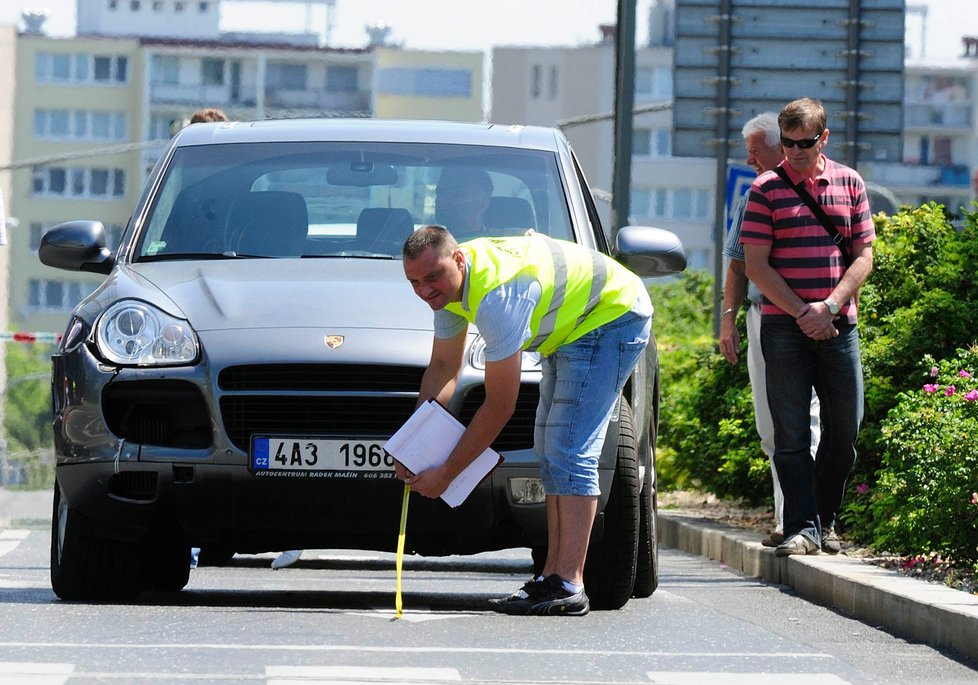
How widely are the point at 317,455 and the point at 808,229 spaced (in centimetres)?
309

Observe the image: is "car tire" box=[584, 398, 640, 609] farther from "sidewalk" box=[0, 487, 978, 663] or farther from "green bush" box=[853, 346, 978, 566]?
"green bush" box=[853, 346, 978, 566]

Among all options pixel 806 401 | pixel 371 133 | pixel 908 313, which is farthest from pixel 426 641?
pixel 908 313

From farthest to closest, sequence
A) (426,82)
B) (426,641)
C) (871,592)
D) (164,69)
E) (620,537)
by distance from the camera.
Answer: (426,82) → (164,69) → (871,592) → (620,537) → (426,641)

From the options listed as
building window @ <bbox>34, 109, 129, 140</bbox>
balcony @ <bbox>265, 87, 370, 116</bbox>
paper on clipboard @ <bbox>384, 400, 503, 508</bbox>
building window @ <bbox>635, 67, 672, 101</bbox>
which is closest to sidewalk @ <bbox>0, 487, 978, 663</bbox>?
paper on clipboard @ <bbox>384, 400, 503, 508</bbox>

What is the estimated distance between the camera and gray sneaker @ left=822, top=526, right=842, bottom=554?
1044cm

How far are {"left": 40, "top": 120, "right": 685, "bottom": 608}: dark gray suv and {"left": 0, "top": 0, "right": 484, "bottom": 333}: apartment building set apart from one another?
4011 inches

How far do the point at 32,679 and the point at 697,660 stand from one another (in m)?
2.08

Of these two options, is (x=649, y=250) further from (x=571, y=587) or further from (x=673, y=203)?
(x=673, y=203)

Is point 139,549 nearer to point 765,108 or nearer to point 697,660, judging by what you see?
point 697,660

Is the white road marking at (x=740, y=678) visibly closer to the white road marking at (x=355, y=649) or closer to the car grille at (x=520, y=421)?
the white road marking at (x=355, y=649)

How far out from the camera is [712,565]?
12266 millimetres

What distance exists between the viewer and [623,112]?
19656 mm

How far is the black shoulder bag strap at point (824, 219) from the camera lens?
406 inches

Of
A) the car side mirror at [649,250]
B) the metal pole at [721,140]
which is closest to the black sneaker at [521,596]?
the car side mirror at [649,250]
